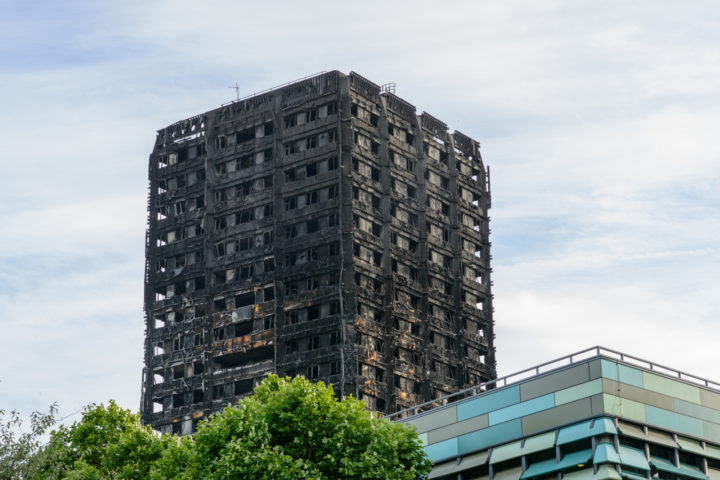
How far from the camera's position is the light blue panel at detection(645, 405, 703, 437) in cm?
5653

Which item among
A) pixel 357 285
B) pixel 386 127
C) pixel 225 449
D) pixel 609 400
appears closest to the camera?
pixel 609 400

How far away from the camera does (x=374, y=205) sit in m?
145

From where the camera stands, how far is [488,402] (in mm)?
61875

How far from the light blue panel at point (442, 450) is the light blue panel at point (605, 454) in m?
9.88

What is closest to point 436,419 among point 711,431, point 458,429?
point 458,429

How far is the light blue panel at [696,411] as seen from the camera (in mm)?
57719

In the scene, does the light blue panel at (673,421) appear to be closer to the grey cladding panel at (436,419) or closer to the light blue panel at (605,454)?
the light blue panel at (605,454)

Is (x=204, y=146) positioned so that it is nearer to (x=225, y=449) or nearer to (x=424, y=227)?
(x=424, y=227)

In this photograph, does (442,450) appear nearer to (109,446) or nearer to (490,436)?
(490,436)

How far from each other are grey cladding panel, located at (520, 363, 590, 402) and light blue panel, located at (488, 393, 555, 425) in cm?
24

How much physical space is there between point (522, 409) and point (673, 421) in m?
6.97

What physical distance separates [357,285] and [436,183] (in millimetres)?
23986

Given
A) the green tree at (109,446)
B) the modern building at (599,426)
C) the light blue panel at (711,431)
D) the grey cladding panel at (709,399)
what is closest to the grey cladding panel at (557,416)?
the modern building at (599,426)

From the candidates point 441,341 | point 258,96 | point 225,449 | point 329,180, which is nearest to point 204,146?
point 258,96
